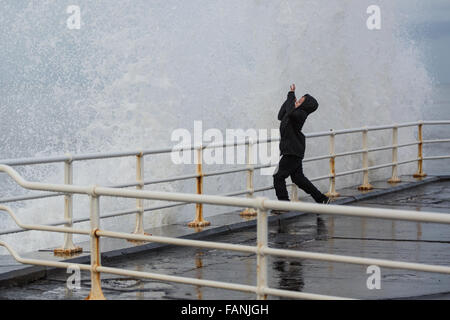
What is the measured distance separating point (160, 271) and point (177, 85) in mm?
16670

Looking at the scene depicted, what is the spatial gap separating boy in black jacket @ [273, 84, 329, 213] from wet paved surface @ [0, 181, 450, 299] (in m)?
0.63

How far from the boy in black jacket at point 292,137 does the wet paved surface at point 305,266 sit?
0.63 meters

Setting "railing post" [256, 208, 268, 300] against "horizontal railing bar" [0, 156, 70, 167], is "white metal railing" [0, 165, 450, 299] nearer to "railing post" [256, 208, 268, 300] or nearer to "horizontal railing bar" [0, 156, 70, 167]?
"railing post" [256, 208, 268, 300]

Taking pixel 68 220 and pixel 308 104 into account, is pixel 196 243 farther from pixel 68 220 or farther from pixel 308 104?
pixel 308 104

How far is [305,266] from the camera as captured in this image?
31.1ft

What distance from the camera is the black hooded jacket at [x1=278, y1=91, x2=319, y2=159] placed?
42.6ft

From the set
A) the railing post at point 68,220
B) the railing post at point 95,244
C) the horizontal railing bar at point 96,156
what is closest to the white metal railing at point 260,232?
the railing post at point 95,244

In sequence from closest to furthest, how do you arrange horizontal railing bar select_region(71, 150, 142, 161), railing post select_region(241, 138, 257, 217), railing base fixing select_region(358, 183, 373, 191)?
horizontal railing bar select_region(71, 150, 142, 161) → railing post select_region(241, 138, 257, 217) → railing base fixing select_region(358, 183, 373, 191)

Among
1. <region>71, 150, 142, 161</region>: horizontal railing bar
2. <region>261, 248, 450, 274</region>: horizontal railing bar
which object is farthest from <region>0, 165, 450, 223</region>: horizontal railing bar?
<region>71, 150, 142, 161</region>: horizontal railing bar

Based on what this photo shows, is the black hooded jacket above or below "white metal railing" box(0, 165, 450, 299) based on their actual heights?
above

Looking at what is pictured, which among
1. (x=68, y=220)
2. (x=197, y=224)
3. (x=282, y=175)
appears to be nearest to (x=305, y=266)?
(x=68, y=220)

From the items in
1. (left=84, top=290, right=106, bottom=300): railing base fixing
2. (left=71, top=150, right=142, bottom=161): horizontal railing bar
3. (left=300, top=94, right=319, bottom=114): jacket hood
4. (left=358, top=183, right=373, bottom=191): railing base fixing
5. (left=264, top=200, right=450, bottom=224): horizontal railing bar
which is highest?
(left=300, top=94, right=319, bottom=114): jacket hood

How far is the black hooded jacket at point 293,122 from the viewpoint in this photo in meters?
13.0

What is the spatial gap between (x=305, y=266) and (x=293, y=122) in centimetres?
395
